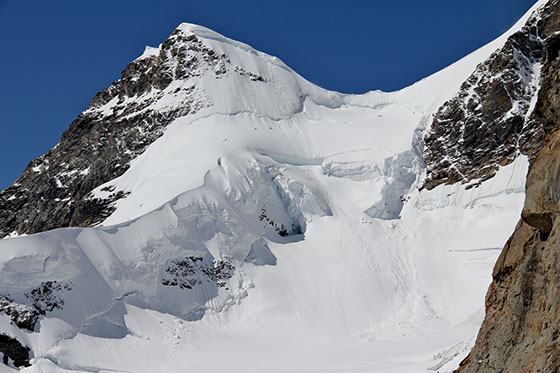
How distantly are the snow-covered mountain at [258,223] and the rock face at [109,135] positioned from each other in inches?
6.9

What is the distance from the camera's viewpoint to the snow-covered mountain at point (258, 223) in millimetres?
39312

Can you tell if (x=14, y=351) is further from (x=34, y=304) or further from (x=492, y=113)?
(x=492, y=113)

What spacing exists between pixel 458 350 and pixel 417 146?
28272 mm

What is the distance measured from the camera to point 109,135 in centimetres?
6456

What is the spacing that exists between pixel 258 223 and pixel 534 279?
3719cm

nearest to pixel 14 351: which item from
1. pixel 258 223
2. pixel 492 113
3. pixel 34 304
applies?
pixel 34 304

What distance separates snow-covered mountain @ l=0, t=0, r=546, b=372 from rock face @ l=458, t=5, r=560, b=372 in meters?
13.3

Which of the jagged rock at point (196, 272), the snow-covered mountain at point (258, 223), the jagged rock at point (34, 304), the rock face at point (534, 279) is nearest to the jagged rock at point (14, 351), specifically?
the snow-covered mountain at point (258, 223)

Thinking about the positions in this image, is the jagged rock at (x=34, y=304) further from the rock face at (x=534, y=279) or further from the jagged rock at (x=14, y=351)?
the rock face at (x=534, y=279)

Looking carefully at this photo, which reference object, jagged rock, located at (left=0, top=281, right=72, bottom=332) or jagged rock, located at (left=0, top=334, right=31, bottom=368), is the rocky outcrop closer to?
jagged rock, located at (left=0, top=281, right=72, bottom=332)

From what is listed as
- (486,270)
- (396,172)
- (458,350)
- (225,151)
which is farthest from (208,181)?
(458,350)

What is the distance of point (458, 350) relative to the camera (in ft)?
93.3

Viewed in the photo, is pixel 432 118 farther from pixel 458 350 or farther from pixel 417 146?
pixel 458 350

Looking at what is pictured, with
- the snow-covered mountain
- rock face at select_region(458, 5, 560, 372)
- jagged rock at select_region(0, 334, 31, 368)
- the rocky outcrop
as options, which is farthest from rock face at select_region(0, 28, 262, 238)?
rock face at select_region(458, 5, 560, 372)
